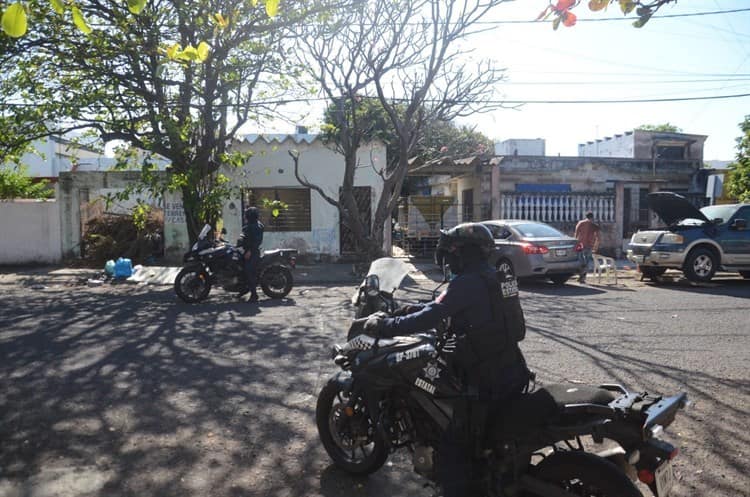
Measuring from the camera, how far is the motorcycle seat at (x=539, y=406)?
288 cm

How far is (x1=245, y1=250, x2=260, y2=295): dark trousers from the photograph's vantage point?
11008mm

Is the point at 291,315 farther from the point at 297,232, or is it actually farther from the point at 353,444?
the point at 297,232

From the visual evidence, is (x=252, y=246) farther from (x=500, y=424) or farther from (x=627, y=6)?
(x=500, y=424)

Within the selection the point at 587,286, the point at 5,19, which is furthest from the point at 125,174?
the point at 5,19

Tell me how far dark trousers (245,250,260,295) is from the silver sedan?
488 cm

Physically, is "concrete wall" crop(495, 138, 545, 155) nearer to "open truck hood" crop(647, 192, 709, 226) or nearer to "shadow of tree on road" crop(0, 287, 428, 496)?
"open truck hood" crop(647, 192, 709, 226)

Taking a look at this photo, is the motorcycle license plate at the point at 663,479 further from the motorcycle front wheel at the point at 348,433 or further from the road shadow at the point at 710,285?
the road shadow at the point at 710,285

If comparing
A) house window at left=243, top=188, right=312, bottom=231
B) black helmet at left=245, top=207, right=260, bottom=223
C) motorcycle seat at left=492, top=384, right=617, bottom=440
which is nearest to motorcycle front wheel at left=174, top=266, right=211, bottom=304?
black helmet at left=245, top=207, right=260, bottom=223

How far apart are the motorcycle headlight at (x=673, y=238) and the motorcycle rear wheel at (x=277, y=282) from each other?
8.10m

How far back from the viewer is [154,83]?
46.9 feet

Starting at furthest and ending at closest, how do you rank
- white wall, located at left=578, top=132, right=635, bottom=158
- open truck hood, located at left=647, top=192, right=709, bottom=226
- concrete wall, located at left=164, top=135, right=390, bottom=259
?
1. white wall, located at left=578, top=132, right=635, bottom=158
2. concrete wall, located at left=164, top=135, right=390, bottom=259
3. open truck hood, located at left=647, top=192, right=709, bottom=226

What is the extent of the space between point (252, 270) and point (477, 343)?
27.2 feet

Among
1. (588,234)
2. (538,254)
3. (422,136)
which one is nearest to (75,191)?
(422,136)

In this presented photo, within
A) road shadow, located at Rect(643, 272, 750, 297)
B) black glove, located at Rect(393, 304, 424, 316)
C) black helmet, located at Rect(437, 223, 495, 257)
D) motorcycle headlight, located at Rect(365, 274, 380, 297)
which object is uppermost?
black helmet, located at Rect(437, 223, 495, 257)
